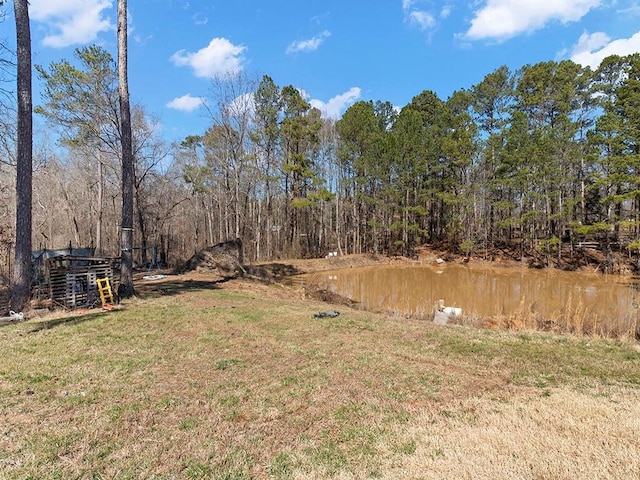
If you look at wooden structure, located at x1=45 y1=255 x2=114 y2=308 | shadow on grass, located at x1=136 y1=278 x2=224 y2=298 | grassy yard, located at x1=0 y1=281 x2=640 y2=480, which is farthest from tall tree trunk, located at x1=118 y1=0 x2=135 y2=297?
grassy yard, located at x1=0 y1=281 x2=640 y2=480

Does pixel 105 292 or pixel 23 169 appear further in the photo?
pixel 105 292

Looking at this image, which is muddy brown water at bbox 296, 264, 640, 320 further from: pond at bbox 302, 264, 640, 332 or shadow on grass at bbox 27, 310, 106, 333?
shadow on grass at bbox 27, 310, 106, 333

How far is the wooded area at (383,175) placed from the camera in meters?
18.8

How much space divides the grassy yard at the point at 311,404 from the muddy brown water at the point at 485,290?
15.4ft

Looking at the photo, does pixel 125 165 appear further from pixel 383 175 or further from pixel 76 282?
pixel 383 175

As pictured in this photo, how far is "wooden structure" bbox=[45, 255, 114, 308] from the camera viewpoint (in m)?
7.30

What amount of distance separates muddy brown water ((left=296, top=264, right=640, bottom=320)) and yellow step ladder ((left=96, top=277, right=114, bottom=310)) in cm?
659

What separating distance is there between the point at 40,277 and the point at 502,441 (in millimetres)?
11046

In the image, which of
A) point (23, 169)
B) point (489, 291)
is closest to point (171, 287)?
point (23, 169)

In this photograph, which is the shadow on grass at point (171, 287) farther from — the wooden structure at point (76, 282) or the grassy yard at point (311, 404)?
the grassy yard at point (311, 404)

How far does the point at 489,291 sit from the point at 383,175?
1307cm

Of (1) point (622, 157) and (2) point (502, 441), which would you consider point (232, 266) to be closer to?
(2) point (502, 441)

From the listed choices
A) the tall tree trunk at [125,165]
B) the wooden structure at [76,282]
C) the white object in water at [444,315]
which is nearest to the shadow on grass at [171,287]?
the tall tree trunk at [125,165]

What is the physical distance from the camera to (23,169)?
23.4 ft
